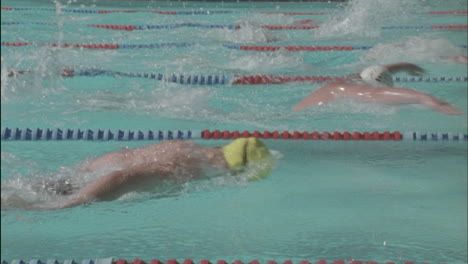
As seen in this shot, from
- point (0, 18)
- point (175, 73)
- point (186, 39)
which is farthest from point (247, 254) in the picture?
point (0, 18)

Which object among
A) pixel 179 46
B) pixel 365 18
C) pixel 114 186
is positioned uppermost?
pixel 365 18

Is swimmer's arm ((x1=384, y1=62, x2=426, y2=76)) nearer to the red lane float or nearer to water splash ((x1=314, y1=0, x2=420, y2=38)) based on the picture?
the red lane float

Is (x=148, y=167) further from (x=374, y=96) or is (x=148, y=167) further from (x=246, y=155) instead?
(x=374, y=96)

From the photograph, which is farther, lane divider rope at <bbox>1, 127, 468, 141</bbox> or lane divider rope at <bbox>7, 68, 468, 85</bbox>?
lane divider rope at <bbox>7, 68, 468, 85</bbox>

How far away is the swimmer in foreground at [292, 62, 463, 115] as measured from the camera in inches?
158

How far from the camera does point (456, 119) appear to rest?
411 centimetres

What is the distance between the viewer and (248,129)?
13.2 feet

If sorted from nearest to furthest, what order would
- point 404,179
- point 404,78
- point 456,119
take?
point 404,179
point 456,119
point 404,78

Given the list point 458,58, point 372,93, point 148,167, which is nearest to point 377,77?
point 372,93

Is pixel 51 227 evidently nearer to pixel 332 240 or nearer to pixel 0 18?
pixel 332 240

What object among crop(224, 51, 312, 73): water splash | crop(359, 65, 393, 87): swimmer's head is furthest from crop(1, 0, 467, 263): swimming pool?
crop(359, 65, 393, 87): swimmer's head

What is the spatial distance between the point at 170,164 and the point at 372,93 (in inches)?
68.6

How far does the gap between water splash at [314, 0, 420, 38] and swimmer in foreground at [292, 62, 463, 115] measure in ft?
9.22

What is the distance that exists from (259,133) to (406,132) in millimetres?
799
